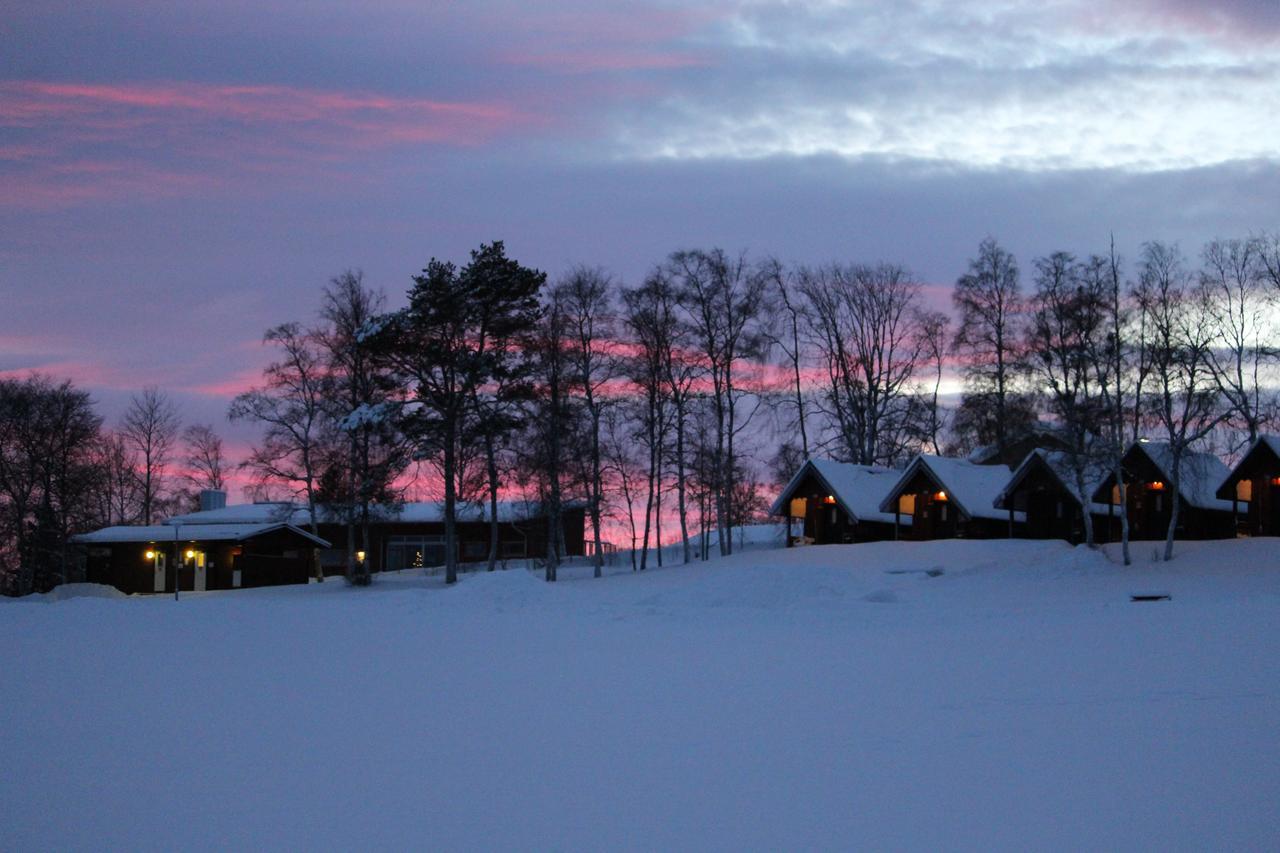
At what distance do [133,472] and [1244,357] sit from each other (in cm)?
6150

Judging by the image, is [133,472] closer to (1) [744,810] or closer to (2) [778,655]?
(2) [778,655]

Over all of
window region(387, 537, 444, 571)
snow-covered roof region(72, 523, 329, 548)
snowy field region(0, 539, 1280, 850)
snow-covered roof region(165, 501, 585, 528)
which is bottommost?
snowy field region(0, 539, 1280, 850)

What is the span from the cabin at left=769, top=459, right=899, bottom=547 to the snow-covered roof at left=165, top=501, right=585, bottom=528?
408 inches

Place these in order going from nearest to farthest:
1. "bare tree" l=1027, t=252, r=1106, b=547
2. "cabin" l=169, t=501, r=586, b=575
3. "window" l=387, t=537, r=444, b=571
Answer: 1. "bare tree" l=1027, t=252, r=1106, b=547
2. "cabin" l=169, t=501, r=586, b=575
3. "window" l=387, t=537, r=444, b=571

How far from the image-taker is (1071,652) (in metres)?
17.5

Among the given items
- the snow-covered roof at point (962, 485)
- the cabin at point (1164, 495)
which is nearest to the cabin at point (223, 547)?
the snow-covered roof at point (962, 485)

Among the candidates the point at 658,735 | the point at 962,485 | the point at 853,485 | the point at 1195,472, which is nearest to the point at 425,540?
the point at 853,485

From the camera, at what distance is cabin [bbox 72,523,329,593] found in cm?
5119

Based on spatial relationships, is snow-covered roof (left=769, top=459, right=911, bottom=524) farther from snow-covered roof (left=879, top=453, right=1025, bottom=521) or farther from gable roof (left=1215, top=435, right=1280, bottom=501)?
gable roof (left=1215, top=435, right=1280, bottom=501)

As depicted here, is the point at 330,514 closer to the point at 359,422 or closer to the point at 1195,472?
the point at 359,422

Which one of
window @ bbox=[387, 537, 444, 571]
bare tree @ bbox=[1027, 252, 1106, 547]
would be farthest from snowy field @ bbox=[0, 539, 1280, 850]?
window @ bbox=[387, 537, 444, 571]

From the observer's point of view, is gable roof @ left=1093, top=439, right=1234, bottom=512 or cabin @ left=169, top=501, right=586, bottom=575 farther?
cabin @ left=169, top=501, right=586, bottom=575

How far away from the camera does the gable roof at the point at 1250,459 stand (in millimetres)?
37250

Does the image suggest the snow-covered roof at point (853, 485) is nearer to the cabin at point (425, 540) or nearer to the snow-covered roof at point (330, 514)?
the snow-covered roof at point (330, 514)
